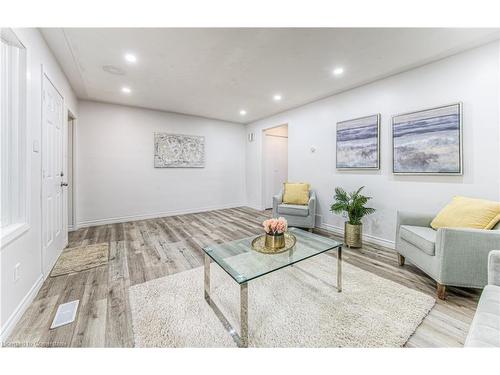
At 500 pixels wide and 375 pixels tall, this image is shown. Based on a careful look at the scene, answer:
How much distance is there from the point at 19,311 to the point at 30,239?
1.80 feet

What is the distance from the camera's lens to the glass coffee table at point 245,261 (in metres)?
1.25

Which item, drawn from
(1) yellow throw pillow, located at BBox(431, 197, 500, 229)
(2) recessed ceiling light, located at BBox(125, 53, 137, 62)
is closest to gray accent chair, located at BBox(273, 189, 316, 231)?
(1) yellow throw pillow, located at BBox(431, 197, 500, 229)

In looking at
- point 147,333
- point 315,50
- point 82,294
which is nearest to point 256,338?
point 147,333

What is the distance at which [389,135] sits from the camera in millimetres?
2869

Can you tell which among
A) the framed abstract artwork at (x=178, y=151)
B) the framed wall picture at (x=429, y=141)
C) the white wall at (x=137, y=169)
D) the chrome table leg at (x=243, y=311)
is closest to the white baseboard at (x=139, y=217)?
the white wall at (x=137, y=169)

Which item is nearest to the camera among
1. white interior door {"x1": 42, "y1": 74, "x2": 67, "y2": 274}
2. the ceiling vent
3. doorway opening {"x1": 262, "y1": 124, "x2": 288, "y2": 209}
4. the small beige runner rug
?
white interior door {"x1": 42, "y1": 74, "x2": 67, "y2": 274}

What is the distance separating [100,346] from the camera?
1.26 m

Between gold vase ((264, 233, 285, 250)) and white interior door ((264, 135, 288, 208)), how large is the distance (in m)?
3.78

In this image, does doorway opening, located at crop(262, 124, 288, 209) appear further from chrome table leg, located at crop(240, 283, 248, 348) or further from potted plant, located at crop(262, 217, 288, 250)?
chrome table leg, located at crop(240, 283, 248, 348)

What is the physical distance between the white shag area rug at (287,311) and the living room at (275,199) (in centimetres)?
1

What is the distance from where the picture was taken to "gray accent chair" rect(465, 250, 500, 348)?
863 millimetres
